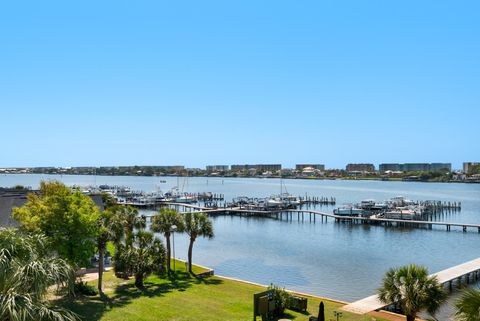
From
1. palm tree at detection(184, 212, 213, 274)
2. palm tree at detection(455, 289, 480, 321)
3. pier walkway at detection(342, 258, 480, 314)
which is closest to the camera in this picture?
A: palm tree at detection(455, 289, 480, 321)

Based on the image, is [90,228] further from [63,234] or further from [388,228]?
[388,228]

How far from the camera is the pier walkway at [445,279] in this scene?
2356cm

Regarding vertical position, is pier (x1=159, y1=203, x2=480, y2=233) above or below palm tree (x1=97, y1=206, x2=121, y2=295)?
below

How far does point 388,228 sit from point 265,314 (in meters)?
55.0

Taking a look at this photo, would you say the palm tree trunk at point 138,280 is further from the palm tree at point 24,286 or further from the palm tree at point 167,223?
the palm tree at point 24,286

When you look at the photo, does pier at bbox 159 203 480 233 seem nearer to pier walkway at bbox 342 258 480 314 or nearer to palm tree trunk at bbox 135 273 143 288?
pier walkway at bbox 342 258 480 314

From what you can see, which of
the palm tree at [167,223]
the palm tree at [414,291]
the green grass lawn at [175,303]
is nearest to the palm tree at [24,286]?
the green grass lawn at [175,303]

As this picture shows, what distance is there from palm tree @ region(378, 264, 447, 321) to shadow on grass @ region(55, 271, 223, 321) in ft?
39.8

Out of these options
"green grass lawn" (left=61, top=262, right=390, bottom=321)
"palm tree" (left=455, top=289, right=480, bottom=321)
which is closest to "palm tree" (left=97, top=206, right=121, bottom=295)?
"green grass lawn" (left=61, top=262, right=390, bottom=321)

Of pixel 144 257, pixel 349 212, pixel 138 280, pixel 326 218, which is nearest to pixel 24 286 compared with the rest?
pixel 144 257

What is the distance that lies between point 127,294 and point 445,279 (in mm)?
22232

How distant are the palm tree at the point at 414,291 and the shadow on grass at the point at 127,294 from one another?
1212cm

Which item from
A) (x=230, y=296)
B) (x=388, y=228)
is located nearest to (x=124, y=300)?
(x=230, y=296)

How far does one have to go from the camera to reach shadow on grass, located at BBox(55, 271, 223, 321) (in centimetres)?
2038
